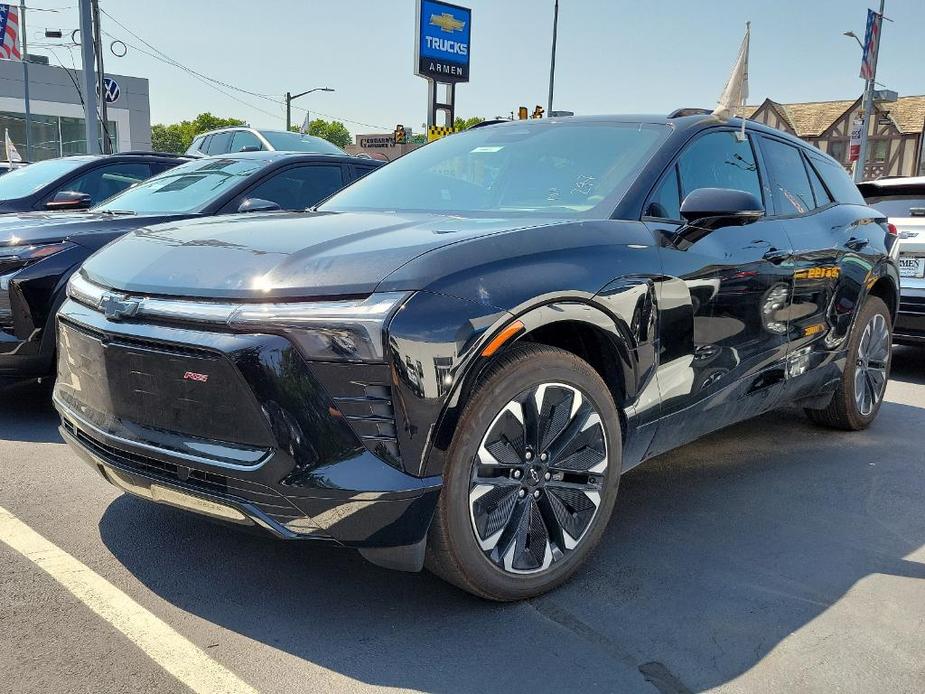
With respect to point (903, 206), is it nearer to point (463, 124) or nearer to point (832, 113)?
point (832, 113)

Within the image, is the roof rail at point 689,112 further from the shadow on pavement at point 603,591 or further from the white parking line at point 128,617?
the white parking line at point 128,617

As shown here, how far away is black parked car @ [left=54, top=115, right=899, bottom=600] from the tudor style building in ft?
190

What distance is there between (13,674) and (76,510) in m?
1.30

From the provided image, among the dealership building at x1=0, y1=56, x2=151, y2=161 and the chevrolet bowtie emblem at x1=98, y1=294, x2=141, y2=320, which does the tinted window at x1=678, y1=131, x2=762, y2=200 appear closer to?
the chevrolet bowtie emblem at x1=98, y1=294, x2=141, y2=320

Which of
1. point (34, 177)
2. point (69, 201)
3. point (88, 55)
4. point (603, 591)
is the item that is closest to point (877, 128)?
point (88, 55)

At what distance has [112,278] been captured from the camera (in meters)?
2.84

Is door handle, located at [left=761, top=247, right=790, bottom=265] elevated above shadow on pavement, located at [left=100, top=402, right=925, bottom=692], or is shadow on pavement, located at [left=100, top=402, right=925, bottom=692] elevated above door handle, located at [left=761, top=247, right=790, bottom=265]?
door handle, located at [left=761, top=247, right=790, bottom=265]

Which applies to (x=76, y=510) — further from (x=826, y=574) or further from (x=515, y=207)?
(x=826, y=574)

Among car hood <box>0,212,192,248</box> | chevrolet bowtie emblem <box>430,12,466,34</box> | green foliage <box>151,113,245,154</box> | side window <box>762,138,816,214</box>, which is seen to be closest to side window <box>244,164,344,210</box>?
car hood <box>0,212,192,248</box>

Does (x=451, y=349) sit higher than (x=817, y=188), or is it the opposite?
(x=817, y=188)

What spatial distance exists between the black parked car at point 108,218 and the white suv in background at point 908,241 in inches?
168

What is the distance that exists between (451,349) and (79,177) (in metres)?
6.22

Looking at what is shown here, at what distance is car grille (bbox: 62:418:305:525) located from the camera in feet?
7.93

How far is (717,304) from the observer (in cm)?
346
